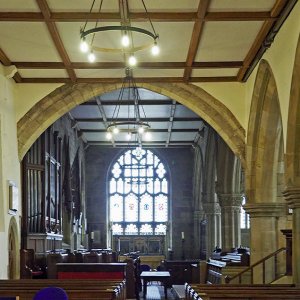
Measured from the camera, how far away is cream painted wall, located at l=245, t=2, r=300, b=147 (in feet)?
31.4

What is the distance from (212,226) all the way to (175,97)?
882cm

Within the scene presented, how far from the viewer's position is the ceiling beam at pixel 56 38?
9.84m

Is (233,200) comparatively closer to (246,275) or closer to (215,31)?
(246,275)

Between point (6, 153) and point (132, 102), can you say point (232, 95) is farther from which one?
point (132, 102)

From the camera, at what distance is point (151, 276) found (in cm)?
1834

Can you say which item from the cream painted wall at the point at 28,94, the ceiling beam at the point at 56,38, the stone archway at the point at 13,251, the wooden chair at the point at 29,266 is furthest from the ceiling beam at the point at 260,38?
the wooden chair at the point at 29,266

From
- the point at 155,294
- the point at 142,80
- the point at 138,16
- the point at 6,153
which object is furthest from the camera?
the point at 155,294

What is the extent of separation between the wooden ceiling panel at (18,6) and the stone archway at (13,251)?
4967 mm

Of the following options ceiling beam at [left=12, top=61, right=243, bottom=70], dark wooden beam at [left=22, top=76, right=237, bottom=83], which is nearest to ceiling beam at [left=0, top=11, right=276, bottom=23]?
ceiling beam at [left=12, top=61, right=243, bottom=70]

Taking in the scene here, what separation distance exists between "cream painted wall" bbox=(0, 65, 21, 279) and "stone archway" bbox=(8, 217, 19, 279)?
280mm

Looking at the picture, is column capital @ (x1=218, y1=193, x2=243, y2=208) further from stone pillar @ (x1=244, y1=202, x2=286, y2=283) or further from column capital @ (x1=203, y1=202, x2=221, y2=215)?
stone pillar @ (x1=244, y1=202, x2=286, y2=283)

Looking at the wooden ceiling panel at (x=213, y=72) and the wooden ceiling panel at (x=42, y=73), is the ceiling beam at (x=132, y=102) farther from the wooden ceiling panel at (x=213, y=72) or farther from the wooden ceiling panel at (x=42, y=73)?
the wooden ceiling panel at (x=213, y=72)

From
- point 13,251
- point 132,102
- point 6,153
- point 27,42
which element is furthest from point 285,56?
point 132,102

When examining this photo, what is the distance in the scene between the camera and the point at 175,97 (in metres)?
14.5
